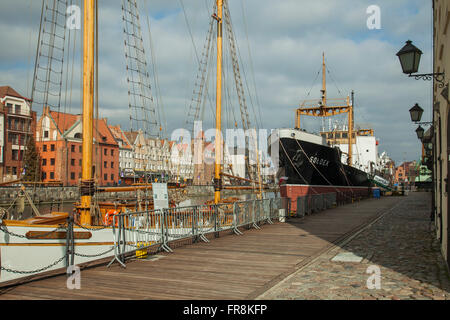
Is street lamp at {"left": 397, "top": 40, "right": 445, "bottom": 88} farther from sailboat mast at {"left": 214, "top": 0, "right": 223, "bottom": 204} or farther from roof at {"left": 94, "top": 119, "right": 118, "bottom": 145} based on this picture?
roof at {"left": 94, "top": 119, "right": 118, "bottom": 145}

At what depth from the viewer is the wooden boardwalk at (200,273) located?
605cm

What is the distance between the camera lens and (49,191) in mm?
46438

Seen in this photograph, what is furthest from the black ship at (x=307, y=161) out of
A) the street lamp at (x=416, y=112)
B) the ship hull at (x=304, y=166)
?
the street lamp at (x=416, y=112)

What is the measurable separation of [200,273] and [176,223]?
3497 millimetres

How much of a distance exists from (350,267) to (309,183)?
2114cm

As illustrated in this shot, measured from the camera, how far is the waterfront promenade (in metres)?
5.98

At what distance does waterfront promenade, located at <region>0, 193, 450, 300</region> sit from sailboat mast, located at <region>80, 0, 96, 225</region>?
2810 millimetres

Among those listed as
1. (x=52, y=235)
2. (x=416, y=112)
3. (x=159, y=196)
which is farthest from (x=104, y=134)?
(x=52, y=235)

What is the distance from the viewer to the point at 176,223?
1085cm

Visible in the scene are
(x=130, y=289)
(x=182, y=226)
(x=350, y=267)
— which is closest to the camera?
(x=130, y=289)

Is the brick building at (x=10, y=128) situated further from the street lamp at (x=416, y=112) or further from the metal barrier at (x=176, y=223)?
the street lamp at (x=416, y=112)

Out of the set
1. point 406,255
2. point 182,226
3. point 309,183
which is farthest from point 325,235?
point 309,183

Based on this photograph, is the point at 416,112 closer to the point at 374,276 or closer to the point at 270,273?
the point at 374,276
